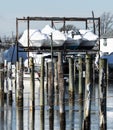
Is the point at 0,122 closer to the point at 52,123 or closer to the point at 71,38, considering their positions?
the point at 52,123

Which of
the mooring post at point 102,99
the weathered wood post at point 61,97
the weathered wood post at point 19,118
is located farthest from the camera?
the weathered wood post at point 19,118

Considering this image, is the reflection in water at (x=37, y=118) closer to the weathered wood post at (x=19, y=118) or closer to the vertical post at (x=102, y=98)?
the weathered wood post at (x=19, y=118)

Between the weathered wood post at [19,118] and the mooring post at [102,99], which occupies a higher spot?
the mooring post at [102,99]

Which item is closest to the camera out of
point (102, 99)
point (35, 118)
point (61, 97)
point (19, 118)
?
point (102, 99)

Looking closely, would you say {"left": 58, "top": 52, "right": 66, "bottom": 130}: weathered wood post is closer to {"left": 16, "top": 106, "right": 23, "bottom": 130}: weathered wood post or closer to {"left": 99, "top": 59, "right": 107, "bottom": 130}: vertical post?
{"left": 16, "top": 106, "right": 23, "bottom": 130}: weathered wood post

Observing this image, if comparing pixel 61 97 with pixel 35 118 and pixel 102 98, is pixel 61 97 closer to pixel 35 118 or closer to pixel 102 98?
pixel 102 98

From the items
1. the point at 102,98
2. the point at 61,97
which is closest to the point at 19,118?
the point at 61,97

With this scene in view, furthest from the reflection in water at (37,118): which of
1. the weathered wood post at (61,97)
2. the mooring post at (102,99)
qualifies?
the mooring post at (102,99)

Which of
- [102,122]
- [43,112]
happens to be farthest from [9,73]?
[102,122]

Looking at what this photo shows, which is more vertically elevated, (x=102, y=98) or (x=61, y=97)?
(x=102, y=98)

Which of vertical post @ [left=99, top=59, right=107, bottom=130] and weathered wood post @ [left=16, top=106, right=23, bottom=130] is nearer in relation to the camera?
vertical post @ [left=99, top=59, right=107, bottom=130]

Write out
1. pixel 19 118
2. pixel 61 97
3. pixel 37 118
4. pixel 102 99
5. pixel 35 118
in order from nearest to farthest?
pixel 102 99 < pixel 61 97 < pixel 35 118 < pixel 37 118 < pixel 19 118

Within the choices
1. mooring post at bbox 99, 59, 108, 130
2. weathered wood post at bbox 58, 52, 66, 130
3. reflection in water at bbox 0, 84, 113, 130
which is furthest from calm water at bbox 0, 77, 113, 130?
mooring post at bbox 99, 59, 108, 130

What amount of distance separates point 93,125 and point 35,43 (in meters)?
21.0
